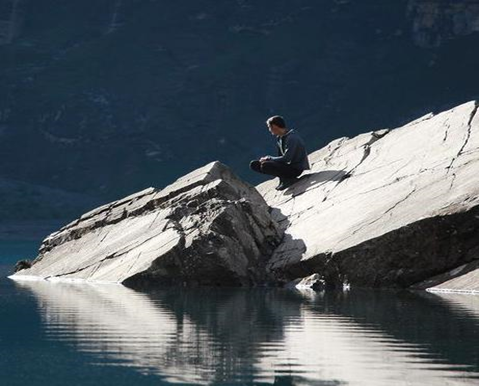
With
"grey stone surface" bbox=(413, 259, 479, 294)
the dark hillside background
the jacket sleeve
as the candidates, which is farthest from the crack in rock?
the dark hillside background

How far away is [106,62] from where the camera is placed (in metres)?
126

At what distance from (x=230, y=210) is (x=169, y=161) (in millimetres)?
91563

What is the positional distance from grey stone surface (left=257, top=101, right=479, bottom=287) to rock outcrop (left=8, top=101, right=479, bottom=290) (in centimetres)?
2

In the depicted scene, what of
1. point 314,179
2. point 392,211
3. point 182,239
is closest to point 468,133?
point 392,211

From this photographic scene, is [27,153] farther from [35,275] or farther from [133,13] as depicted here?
[35,275]

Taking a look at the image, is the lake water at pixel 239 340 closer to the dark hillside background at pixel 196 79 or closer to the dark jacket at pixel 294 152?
the dark jacket at pixel 294 152

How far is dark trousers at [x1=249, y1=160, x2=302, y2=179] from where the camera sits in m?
24.7

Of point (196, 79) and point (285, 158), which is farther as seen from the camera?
point (196, 79)

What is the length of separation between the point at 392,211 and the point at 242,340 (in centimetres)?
852

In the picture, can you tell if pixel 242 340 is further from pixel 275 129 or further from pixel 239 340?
pixel 275 129

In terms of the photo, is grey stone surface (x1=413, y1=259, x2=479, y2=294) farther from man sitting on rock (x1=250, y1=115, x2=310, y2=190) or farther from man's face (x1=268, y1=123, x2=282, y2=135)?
man's face (x1=268, y1=123, x2=282, y2=135)

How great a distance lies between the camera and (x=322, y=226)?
859 inches

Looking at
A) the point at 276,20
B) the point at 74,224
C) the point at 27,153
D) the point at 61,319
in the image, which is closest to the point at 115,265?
the point at 74,224

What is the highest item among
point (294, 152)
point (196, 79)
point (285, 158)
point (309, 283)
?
point (196, 79)
